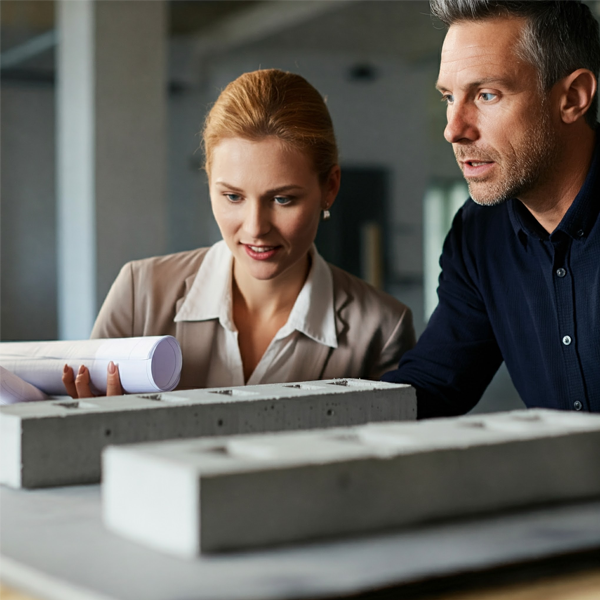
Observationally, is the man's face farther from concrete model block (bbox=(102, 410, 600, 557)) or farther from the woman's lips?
concrete model block (bbox=(102, 410, 600, 557))

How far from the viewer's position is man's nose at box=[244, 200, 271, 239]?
1.65 metres

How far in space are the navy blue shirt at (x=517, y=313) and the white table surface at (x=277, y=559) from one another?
723 millimetres

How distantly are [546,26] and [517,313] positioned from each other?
52 cm

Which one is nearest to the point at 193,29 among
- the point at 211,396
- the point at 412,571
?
the point at 211,396

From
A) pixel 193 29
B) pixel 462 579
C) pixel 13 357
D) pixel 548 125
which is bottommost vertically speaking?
pixel 462 579

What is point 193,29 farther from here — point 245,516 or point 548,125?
point 245,516

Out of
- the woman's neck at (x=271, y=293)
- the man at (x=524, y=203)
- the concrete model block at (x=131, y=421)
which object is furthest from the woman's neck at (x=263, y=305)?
the concrete model block at (x=131, y=421)

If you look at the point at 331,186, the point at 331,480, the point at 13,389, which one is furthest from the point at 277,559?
the point at 331,186

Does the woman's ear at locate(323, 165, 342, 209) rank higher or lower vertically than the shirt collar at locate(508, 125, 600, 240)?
higher

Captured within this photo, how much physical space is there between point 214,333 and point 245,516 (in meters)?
1.08

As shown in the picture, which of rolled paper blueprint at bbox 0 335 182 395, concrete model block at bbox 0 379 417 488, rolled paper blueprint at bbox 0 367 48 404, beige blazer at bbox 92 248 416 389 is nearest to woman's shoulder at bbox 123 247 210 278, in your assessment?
beige blazer at bbox 92 248 416 389

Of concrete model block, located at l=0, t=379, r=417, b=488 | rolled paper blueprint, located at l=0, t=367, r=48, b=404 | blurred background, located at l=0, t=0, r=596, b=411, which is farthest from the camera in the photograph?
blurred background, located at l=0, t=0, r=596, b=411

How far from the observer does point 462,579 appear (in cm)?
66

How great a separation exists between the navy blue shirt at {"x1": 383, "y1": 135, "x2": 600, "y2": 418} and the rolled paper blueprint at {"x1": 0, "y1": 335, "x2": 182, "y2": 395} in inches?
16.5
